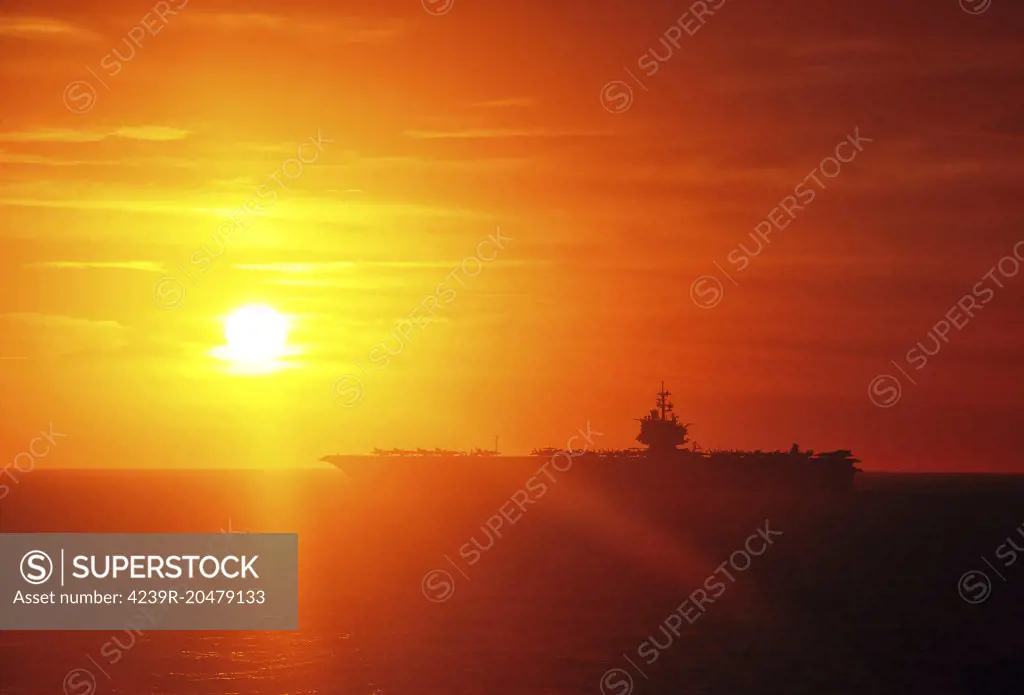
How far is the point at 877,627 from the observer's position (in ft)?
153

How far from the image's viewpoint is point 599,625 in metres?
45.4

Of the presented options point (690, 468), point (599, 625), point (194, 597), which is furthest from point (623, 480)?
point (599, 625)

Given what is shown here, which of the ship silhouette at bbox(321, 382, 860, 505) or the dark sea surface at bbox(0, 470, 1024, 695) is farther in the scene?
the ship silhouette at bbox(321, 382, 860, 505)

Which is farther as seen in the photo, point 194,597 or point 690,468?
point 690,468

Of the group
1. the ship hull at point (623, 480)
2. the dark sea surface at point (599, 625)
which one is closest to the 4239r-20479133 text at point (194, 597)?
the dark sea surface at point (599, 625)

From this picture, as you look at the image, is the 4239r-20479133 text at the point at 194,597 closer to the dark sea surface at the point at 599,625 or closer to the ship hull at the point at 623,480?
the dark sea surface at the point at 599,625

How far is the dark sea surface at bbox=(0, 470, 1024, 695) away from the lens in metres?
37.1

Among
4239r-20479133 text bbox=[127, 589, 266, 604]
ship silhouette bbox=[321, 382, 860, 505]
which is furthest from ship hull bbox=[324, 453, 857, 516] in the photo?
4239r-20479133 text bbox=[127, 589, 266, 604]

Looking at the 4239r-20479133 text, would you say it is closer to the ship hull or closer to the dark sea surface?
the dark sea surface

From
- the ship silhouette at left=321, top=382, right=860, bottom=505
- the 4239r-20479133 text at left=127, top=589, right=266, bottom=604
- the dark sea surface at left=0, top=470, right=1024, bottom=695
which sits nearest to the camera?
the dark sea surface at left=0, top=470, right=1024, bottom=695

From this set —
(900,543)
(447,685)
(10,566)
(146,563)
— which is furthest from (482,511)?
(447,685)

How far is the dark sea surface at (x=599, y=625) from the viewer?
3706cm

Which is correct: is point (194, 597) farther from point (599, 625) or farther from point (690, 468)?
point (690, 468)

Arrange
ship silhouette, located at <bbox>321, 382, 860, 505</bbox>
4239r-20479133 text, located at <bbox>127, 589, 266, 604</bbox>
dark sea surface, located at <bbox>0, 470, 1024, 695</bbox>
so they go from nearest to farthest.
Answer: dark sea surface, located at <bbox>0, 470, 1024, 695</bbox>, 4239r-20479133 text, located at <bbox>127, 589, 266, 604</bbox>, ship silhouette, located at <bbox>321, 382, 860, 505</bbox>
